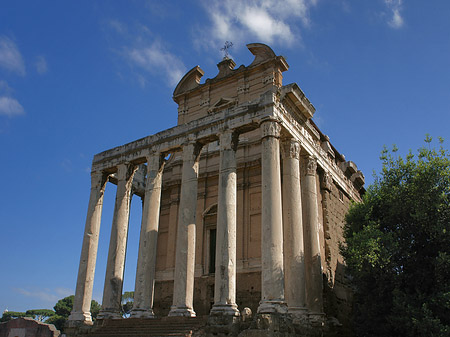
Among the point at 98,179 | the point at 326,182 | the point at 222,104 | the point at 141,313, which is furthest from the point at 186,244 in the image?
the point at 222,104

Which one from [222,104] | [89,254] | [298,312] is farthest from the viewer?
[222,104]

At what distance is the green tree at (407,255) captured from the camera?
14125 millimetres

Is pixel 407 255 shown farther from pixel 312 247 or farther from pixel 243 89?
pixel 243 89

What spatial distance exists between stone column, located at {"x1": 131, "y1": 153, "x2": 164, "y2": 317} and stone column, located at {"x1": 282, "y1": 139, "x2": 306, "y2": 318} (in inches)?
217

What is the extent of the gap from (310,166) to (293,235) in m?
4.10

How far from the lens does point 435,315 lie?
45.7 ft

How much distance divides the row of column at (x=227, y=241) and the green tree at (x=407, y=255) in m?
2.05

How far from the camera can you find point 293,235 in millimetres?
15992

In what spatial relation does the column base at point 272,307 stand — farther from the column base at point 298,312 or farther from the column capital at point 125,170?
the column capital at point 125,170

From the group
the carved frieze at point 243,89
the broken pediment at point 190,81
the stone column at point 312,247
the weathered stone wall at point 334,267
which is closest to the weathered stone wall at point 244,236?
the weathered stone wall at point 334,267

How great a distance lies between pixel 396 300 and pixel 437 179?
196 inches

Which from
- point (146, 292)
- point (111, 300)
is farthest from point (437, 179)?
point (111, 300)

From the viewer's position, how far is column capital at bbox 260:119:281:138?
50.7ft

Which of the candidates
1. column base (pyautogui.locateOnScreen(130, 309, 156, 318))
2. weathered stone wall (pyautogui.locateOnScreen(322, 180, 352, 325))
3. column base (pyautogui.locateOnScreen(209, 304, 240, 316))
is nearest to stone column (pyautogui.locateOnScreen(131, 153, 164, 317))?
column base (pyautogui.locateOnScreen(130, 309, 156, 318))
